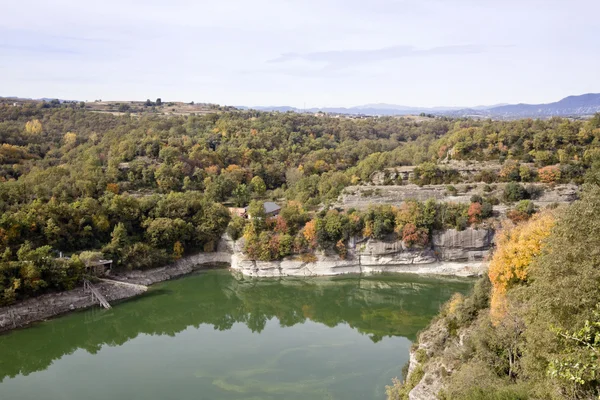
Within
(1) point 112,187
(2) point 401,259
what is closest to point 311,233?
(2) point 401,259

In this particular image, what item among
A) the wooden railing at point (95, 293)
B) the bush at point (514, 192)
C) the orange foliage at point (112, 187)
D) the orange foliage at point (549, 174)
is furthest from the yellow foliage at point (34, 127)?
the orange foliage at point (549, 174)

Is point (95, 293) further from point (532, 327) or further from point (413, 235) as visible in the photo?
point (532, 327)

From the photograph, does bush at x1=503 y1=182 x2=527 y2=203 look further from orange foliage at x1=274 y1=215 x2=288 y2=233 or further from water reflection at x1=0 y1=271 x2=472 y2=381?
orange foliage at x1=274 y1=215 x2=288 y2=233

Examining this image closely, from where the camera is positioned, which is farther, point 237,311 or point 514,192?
point 514,192

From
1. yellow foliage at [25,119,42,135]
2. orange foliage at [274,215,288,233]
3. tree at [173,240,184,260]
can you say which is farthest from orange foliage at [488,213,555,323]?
yellow foliage at [25,119,42,135]

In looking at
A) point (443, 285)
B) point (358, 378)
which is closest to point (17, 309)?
point (358, 378)

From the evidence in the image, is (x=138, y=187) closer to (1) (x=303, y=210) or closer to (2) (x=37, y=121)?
(1) (x=303, y=210)

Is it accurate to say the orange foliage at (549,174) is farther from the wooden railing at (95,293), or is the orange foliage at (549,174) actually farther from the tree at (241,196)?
the wooden railing at (95,293)
